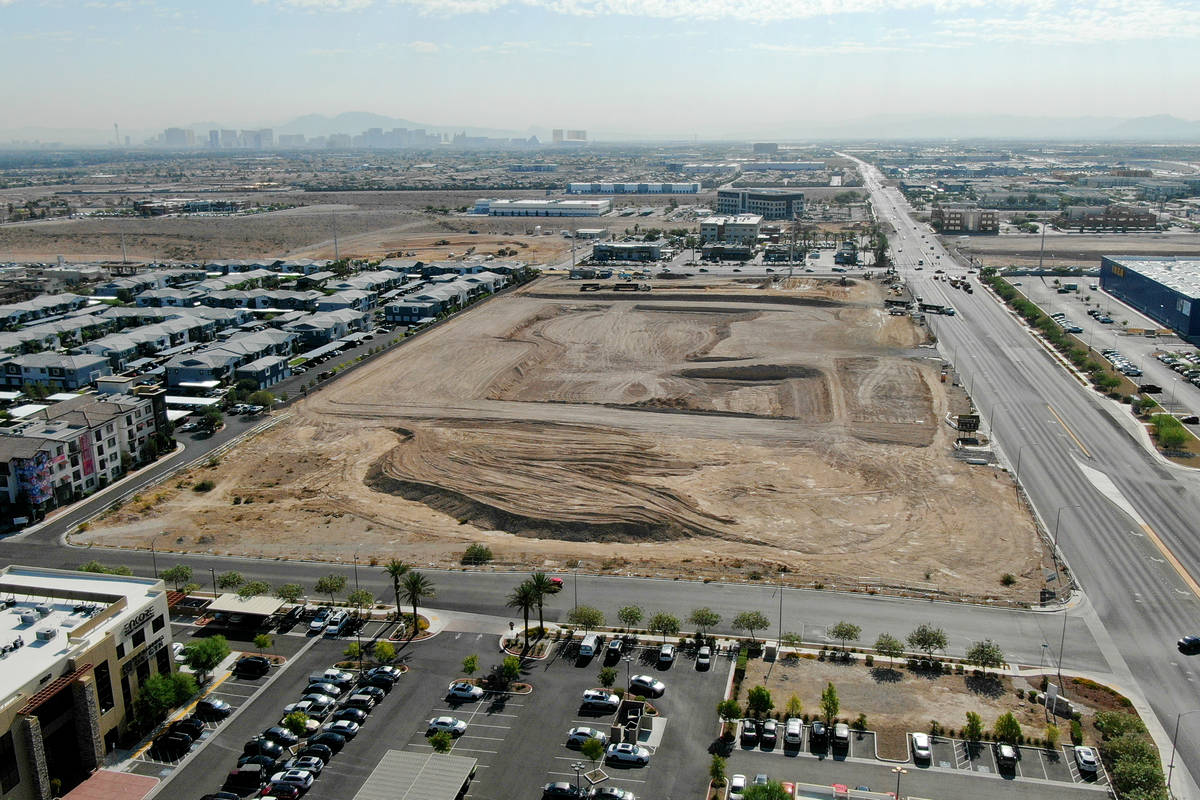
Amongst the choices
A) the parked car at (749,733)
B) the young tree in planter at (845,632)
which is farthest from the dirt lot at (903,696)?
the parked car at (749,733)

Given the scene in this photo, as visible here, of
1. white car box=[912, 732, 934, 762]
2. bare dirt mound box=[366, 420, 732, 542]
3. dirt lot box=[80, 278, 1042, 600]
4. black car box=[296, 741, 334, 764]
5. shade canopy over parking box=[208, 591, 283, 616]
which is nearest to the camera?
white car box=[912, 732, 934, 762]

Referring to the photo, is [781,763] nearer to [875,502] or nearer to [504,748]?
[504,748]

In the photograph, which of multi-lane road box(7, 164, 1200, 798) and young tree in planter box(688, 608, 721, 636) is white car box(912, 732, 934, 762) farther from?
young tree in planter box(688, 608, 721, 636)

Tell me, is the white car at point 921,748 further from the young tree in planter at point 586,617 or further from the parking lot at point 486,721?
the young tree in planter at point 586,617

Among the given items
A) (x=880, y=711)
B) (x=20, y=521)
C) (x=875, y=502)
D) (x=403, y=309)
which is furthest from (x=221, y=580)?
(x=403, y=309)

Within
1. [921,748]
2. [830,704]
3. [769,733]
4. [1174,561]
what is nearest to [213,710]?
[769,733]

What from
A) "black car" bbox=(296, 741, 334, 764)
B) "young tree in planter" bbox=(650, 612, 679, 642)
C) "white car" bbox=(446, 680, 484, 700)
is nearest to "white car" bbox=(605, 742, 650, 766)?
"white car" bbox=(446, 680, 484, 700)

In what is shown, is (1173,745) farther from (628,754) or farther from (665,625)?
(628,754)

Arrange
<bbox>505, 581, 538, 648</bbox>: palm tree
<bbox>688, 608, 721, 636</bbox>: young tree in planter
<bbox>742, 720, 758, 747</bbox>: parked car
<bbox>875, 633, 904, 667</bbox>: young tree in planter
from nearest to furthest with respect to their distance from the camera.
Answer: <bbox>742, 720, 758, 747</bbox>: parked car
<bbox>875, 633, 904, 667</bbox>: young tree in planter
<bbox>505, 581, 538, 648</bbox>: palm tree
<bbox>688, 608, 721, 636</bbox>: young tree in planter
